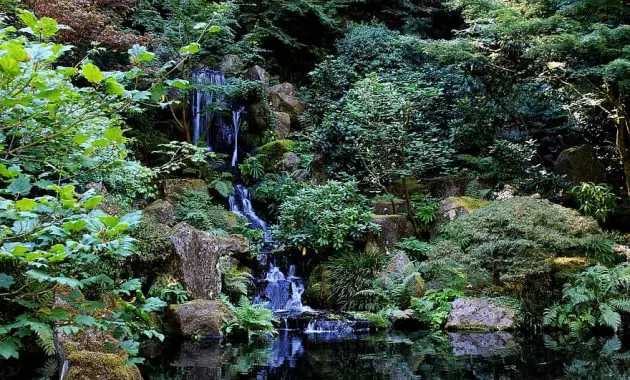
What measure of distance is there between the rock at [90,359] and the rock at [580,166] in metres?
11.5

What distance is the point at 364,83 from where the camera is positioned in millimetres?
12484

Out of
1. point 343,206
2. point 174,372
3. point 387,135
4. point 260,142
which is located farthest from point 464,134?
point 174,372

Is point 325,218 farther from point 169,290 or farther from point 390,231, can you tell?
point 169,290

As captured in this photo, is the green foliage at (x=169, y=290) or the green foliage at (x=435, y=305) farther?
the green foliage at (x=435, y=305)

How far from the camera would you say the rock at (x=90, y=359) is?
4508mm

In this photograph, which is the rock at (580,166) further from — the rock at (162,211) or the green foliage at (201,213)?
the rock at (162,211)

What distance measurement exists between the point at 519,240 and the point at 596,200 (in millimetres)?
4060

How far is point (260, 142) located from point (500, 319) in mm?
9312

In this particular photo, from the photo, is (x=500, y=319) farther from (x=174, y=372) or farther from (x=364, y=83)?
(x=364, y=83)

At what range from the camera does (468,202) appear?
1188cm

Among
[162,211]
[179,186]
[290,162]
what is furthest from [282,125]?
[162,211]

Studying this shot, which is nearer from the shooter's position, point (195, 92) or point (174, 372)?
point (174, 372)

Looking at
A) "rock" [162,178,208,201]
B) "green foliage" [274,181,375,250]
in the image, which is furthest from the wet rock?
"rock" [162,178,208,201]

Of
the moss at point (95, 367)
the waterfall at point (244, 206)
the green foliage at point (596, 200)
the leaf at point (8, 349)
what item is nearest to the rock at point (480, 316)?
the green foliage at point (596, 200)
